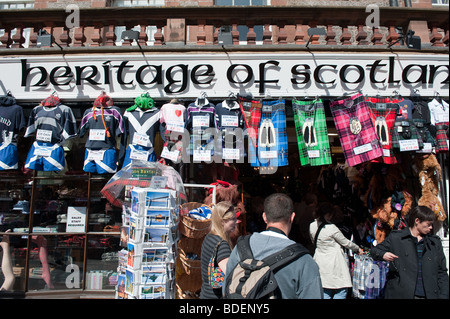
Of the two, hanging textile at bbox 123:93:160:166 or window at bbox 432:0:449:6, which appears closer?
hanging textile at bbox 123:93:160:166

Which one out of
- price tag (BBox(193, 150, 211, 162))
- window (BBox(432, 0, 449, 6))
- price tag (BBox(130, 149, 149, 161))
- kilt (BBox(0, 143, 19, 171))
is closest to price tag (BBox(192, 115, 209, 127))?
price tag (BBox(193, 150, 211, 162))

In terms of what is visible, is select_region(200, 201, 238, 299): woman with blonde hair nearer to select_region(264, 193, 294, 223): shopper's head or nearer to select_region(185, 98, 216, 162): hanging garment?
select_region(264, 193, 294, 223): shopper's head

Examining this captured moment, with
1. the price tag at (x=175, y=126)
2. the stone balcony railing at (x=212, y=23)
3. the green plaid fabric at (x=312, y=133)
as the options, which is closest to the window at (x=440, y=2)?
the stone balcony railing at (x=212, y=23)

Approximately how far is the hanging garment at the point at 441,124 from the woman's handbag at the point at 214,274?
4.21m

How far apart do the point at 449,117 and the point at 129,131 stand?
4.98m

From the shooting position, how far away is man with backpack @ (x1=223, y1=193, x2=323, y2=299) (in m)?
2.09

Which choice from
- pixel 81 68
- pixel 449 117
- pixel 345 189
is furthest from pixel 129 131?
pixel 449 117

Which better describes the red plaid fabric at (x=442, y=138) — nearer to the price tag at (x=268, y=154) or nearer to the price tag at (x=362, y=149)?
the price tag at (x=362, y=149)

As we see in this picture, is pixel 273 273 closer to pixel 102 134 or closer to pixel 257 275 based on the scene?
pixel 257 275

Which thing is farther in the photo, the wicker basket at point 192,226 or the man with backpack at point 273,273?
the wicker basket at point 192,226

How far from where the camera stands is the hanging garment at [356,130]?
15.8 feet

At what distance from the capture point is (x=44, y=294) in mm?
5262

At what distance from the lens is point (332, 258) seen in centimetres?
439

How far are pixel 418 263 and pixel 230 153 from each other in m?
2.70
